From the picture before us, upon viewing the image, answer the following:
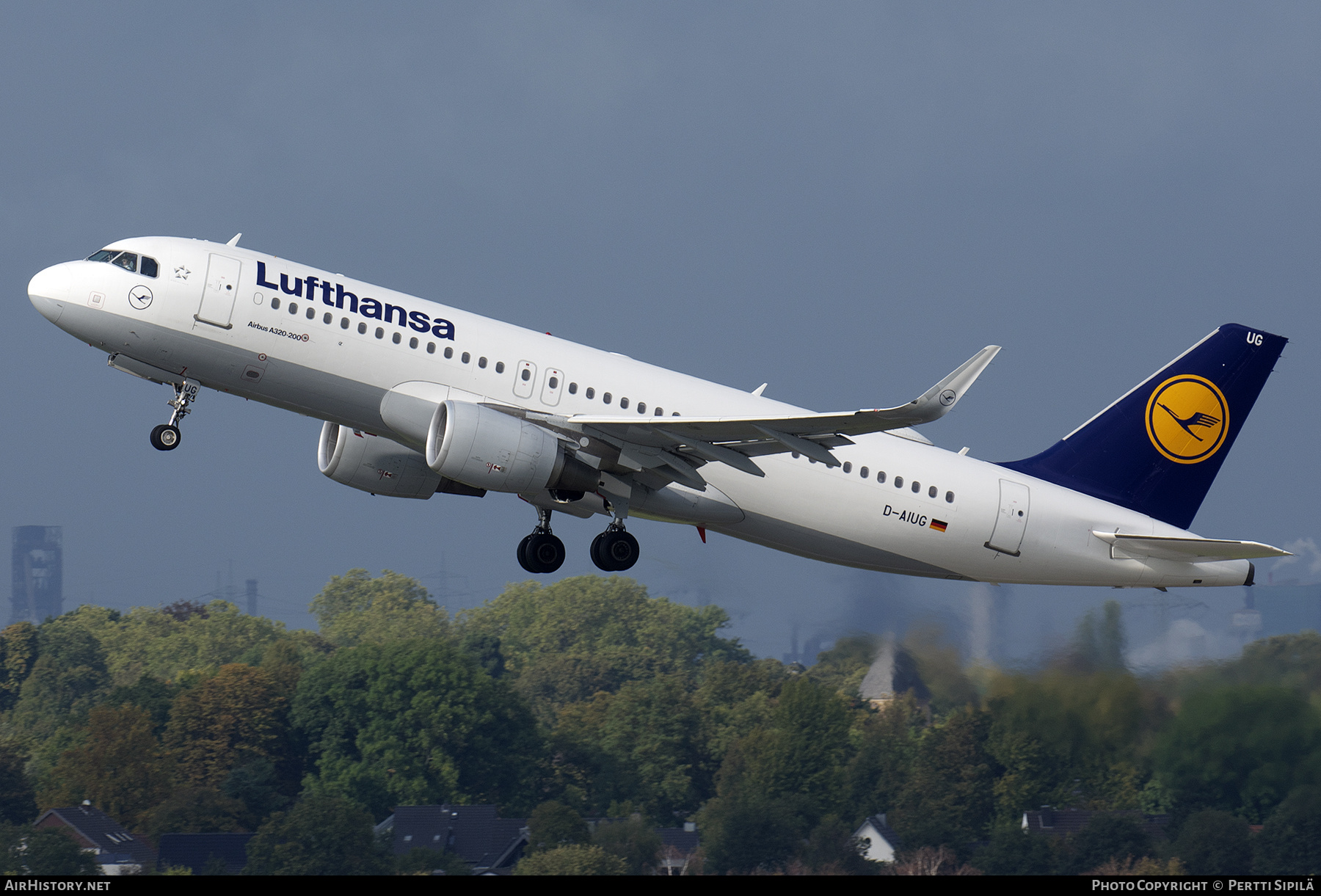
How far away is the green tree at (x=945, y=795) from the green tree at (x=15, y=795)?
166ft

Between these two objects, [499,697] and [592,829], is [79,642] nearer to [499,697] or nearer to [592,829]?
[499,697]

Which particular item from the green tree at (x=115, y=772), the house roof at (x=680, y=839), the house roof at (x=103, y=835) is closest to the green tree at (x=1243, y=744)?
the house roof at (x=680, y=839)

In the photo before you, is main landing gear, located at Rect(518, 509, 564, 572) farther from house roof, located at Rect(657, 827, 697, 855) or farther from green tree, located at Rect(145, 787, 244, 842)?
green tree, located at Rect(145, 787, 244, 842)

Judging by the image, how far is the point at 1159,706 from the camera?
42.2m

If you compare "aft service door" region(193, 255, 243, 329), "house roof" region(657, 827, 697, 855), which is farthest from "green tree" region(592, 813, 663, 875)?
"aft service door" region(193, 255, 243, 329)

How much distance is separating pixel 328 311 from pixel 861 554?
1256 centimetres

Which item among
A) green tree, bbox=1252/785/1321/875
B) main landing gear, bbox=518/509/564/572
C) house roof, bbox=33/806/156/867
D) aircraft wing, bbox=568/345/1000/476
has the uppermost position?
aircraft wing, bbox=568/345/1000/476

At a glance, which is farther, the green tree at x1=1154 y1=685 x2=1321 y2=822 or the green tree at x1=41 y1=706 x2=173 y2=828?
the green tree at x1=41 y1=706 x2=173 y2=828

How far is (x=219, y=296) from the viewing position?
28.5 metres

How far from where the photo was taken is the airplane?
2841 cm

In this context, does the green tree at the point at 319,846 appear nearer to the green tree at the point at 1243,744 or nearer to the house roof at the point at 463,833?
the house roof at the point at 463,833

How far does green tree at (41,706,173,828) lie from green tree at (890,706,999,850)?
143 feet

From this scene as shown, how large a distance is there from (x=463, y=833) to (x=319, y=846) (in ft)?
38.0

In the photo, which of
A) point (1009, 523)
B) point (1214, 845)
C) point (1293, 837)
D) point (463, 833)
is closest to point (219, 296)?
point (1009, 523)
